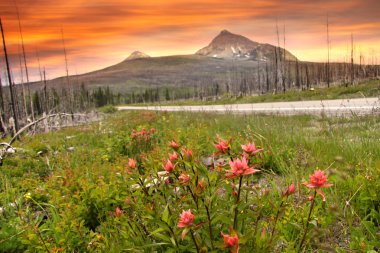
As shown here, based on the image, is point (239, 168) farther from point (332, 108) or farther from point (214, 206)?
point (332, 108)

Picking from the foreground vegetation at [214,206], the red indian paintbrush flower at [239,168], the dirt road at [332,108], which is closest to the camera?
the red indian paintbrush flower at [239,168]

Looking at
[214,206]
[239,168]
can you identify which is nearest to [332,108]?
[214,206]

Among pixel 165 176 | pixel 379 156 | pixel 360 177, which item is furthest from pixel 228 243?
pixel 379 156

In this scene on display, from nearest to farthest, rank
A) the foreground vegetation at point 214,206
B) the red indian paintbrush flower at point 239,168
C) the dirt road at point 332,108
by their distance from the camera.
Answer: the red indian paintbrush flower at point 239,168
the foreground vegetation at point 214,206
the dirt road at point 332,108

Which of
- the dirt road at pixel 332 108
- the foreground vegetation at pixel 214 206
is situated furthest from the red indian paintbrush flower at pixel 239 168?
the dirt road at pixel 332 108

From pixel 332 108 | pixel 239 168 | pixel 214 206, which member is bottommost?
pixel 332 108

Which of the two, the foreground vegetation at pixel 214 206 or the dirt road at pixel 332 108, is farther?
the dirt road at pixel 332 108

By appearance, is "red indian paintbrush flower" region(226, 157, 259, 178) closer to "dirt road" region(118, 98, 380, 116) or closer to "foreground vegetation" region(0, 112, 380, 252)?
"foreground vegetation" region(0, 112, 380, 252)

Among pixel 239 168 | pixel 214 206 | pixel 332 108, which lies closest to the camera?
pixel 239 168

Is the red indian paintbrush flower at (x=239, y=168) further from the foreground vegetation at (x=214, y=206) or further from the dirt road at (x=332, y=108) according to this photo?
the dirt road at (x=332, y=108)

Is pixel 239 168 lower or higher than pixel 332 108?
higher

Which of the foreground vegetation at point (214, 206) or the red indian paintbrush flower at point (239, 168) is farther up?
the red indian paintbrush flower at point (239, 168)

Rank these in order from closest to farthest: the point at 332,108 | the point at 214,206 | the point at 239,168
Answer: the point at 239,168 → the point at 214,206 → the point at 332,108

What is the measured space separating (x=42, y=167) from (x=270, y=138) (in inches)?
194
